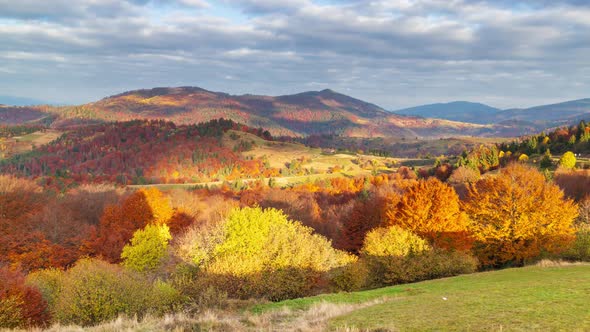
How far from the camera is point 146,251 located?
60.7 metres

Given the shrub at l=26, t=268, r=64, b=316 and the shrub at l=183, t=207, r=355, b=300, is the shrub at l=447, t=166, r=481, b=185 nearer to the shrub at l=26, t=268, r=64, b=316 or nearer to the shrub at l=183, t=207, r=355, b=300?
the shrub at l=183, t=207, r=355, b=300

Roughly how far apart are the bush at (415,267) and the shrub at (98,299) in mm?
25717

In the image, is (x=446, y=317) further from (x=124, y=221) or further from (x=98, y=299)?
(x=124, y=221)

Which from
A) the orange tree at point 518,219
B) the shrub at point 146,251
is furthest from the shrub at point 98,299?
the orange tree at point 518,219

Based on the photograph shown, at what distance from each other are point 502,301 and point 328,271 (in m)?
24.2

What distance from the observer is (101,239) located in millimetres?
73688

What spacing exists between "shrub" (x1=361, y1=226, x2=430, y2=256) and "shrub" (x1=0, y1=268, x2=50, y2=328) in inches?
1221

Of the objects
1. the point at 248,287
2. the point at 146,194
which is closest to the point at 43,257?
the point at 146,194

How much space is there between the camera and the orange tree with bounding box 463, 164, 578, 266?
46500 millimetres

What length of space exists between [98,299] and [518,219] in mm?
44825

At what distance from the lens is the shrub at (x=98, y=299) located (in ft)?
81.1

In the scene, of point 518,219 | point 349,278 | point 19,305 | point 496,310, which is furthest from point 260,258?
point 518,219

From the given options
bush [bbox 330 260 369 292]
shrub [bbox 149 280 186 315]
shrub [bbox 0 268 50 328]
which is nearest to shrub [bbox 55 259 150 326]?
shrub [bbox 149 280 186 315]

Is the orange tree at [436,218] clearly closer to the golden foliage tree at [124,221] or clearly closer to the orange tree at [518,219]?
the orange tree at [518,219]
